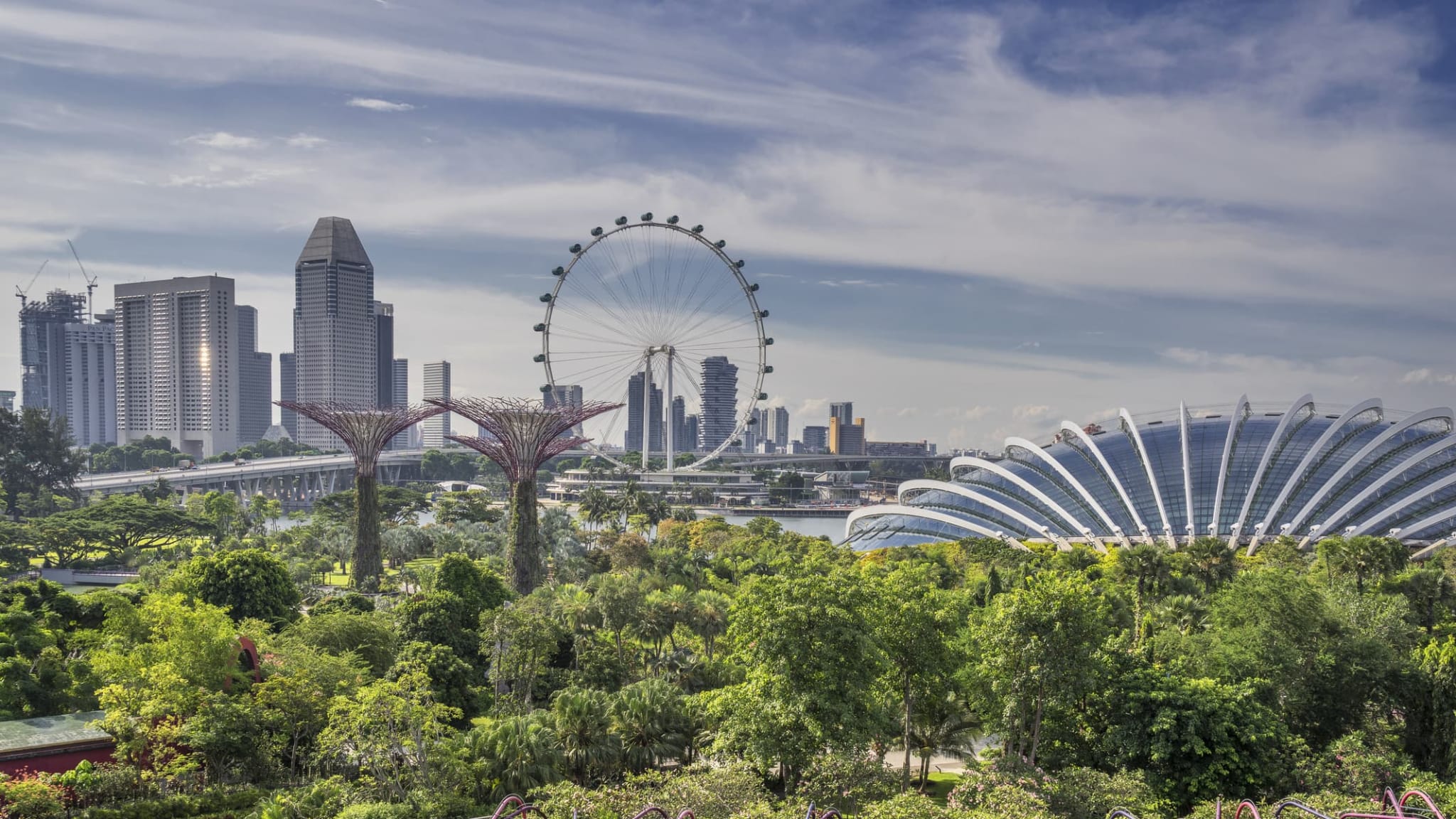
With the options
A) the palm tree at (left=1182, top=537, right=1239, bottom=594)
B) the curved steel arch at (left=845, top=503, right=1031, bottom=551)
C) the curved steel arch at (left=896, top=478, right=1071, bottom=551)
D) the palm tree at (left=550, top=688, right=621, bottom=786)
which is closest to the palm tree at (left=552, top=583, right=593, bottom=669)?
the palm tree at (left=550, top=688, right=621, bottom=786)

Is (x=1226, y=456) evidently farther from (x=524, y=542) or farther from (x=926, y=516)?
(x=524, y=542)

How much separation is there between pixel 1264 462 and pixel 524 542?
53.9m

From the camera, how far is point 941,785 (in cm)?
2888

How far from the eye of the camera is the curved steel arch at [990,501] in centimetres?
7019

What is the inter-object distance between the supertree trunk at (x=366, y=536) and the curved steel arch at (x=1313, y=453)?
181 feet

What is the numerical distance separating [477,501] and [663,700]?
75759mm

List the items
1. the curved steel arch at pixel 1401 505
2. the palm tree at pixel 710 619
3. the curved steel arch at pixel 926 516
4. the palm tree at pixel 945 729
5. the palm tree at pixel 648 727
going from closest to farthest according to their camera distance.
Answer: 1. the palm tree at pixel 648 727
2. the palm tree at pixel 945 729
3. the palm tree at pixel 710 619
4. the curved steel arch at pixel 1401 505
5. the curved steel arch at pixel 926 516

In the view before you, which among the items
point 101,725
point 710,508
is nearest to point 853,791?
point 101,725

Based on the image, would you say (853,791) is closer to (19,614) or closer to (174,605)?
(174,605)

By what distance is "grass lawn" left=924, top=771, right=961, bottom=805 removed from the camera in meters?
27.9

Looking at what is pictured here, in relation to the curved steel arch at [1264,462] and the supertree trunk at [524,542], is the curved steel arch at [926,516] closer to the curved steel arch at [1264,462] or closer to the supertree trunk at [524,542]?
the curved steel arch at [1264,462]

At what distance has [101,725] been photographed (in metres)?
24.9

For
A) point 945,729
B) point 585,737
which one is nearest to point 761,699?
point 585,737

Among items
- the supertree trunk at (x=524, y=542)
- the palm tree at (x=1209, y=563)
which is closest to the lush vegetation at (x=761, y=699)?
the palm tree at (x=1209, y=563)
